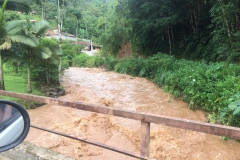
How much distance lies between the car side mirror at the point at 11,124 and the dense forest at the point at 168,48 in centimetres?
478

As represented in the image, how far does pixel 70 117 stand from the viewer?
24.8 ft

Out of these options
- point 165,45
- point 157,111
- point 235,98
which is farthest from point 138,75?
point 235,98

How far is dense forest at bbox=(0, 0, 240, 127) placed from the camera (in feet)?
25.0

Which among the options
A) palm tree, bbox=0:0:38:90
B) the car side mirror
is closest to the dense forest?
palm tree, bbox=0:0:38:90

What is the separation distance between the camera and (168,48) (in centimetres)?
2067

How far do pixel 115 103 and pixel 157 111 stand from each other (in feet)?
7.26

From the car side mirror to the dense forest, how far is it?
4.78 m

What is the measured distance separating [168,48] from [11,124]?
2036cm

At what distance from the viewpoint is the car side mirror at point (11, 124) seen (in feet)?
4.56

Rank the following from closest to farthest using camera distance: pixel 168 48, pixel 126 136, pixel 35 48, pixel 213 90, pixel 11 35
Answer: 1. pixel 126 136
2. pixel 213 90
3. pixel 11 35
4. pixel 35 48
5. pixel 168 48

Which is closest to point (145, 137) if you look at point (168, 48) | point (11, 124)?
point (11, 124)

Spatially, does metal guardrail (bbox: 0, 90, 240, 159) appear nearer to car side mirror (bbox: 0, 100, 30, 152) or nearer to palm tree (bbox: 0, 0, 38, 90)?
car side mirror (bbox: 0, 100, 30, 152)

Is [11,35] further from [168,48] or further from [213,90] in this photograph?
[168,48]

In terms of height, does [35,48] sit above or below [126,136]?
above
